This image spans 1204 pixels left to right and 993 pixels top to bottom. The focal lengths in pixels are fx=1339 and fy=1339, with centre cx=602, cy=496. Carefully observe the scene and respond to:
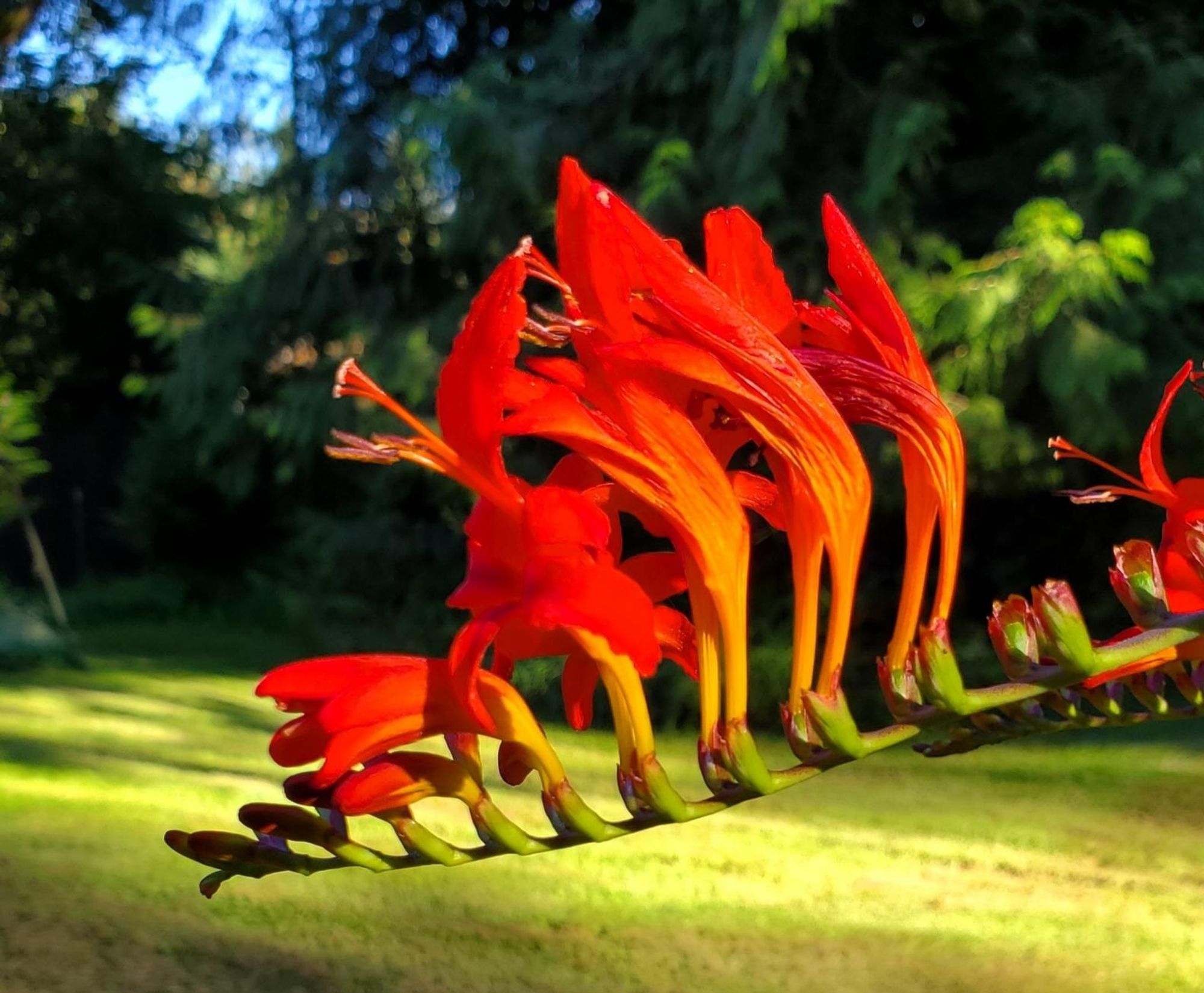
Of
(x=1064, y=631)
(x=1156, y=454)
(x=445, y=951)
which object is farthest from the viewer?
(x=445, y=951)

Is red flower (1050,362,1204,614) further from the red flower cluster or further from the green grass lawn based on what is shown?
the green grass lawn

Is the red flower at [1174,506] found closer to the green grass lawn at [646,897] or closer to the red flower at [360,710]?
the red flower at [360,710]

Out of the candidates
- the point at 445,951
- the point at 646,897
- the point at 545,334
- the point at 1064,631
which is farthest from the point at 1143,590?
the point at 646,897

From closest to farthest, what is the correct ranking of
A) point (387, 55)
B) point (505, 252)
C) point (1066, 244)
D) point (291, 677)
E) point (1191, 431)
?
point (291, 677) < point (1066, 244) < point (1191, 431) < point (505, 252) < point (387, 55)

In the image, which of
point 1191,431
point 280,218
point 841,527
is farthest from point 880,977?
point 280,218

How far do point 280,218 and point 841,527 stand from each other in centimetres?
820

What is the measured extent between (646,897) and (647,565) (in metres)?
3.16

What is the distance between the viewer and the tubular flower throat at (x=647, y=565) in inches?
19.9

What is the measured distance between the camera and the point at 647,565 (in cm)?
63

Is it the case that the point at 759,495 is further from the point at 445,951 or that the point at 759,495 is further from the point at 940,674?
the point at 445,951

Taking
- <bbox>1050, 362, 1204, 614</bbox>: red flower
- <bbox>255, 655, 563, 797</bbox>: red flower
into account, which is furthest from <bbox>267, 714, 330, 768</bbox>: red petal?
<bbox>1050, 362, 1204, 614</bbox>: red flower

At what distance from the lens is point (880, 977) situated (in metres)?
2.86

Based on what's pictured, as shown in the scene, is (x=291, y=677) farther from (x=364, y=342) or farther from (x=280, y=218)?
(x=280, y=218)

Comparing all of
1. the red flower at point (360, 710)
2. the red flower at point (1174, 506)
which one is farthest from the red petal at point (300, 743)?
the red flower at point (1174, 506)
